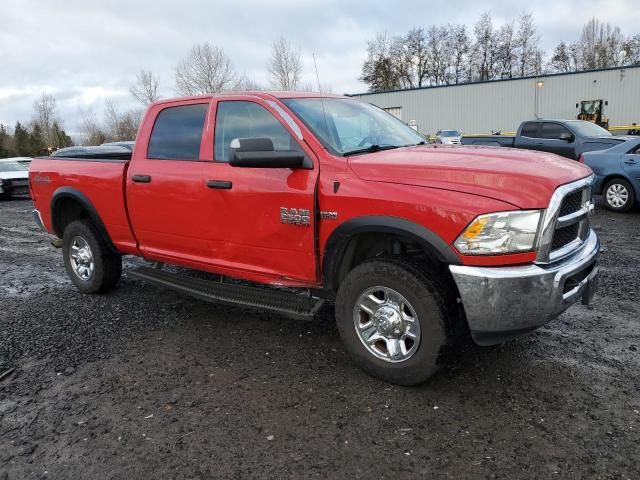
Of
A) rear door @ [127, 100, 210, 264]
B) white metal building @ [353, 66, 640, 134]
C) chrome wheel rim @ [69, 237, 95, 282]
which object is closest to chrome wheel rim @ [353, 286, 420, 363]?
rear door @ [127, 100, 210, 264]

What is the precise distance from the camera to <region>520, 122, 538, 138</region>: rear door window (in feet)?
46.6

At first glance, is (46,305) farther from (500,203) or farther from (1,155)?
(1,155)

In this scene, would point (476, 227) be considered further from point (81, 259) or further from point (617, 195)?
point (617, 195)

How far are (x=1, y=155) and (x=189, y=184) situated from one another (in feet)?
207

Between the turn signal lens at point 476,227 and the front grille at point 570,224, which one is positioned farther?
the front grille at point 570,224

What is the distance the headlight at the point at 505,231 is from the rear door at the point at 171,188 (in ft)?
7.15

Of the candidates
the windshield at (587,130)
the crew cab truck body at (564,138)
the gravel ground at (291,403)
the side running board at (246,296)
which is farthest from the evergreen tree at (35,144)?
the gravel ground at (291,403)

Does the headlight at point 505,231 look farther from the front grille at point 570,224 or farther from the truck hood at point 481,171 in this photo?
the front grille at point 570,224

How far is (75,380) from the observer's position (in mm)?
3613

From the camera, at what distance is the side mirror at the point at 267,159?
3428 millimetres

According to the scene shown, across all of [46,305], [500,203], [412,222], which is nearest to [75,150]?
[46,305]

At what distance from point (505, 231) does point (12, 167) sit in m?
19.0

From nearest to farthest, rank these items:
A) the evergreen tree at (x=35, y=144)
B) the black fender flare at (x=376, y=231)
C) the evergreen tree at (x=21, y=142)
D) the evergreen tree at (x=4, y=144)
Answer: the black fender flare at (x=376, y=231), the evergreen tree at (x=4, y=144), the evergreen tree at (x=21, y=142), the evergreen tree at (x=35, y=144)

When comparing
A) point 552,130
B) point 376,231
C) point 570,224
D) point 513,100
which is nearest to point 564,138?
point 552,130
